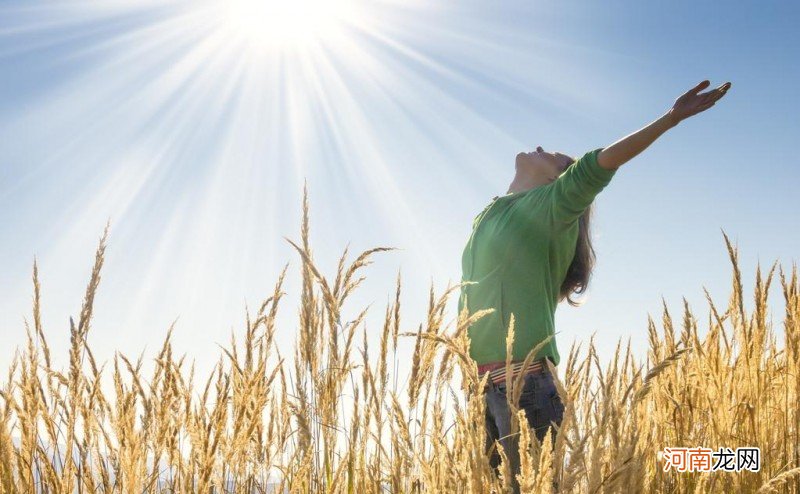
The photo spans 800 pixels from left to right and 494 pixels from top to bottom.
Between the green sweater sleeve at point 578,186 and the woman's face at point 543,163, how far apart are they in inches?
18.3

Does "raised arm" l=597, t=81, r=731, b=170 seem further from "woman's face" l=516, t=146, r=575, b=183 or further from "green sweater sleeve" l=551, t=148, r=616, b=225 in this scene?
"woman's face" l=516, t=146, r=575, b=183

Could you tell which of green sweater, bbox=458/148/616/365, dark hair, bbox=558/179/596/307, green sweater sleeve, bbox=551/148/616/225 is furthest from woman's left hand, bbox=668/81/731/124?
dark hair, bbox=558/179/596/307

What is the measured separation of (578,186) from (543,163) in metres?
0.65

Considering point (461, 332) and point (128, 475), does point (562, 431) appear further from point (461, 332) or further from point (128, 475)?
point (128, 475)

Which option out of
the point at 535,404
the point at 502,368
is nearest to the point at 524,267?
the point at 502,368

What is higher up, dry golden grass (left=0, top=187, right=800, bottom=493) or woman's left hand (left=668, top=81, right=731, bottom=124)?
woman's left hand (left=668, top=81, right=731, bottom=124)

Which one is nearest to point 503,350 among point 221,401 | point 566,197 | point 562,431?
point 566,197

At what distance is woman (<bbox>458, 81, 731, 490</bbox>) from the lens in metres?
1.97

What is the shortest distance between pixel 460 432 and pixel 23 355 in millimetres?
1308

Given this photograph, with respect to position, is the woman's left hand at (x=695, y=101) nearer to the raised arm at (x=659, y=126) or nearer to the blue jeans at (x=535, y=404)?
the raised arm at (x=659, y=126)

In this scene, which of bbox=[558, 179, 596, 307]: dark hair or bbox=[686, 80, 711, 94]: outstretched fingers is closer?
bbox=[686, 80, 711, 94]: outstretched fingers

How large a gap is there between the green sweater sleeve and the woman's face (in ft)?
1.52

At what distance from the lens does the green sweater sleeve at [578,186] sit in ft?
6.35

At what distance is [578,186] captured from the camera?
2010 millimetres
